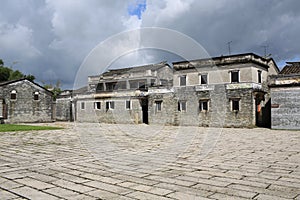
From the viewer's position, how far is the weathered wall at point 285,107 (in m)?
17.5

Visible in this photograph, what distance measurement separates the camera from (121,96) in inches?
1043

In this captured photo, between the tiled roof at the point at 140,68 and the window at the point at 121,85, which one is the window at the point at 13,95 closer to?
the window at the point at 121,85

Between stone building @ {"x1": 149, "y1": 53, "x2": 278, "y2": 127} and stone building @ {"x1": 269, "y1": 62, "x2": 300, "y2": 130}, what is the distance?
142 centimetres

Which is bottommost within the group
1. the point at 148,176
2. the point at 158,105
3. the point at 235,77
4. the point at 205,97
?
the point at 148,176

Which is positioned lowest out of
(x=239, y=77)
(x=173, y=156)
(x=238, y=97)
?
(x=173, y=156)

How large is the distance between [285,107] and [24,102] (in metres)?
21.7

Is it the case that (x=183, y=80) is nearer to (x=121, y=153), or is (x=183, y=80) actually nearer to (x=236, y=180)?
(x=121, y=153)

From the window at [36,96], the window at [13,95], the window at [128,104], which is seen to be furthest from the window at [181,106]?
the window at [13,95]

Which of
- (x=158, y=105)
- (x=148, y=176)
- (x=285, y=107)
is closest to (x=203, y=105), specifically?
(x=158, y=105)

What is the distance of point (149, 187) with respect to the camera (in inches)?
166

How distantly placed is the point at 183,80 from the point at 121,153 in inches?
616

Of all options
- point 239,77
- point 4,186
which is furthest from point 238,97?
point 4,186

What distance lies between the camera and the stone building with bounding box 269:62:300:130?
57.3ft

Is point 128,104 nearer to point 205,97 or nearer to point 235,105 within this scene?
point 205,97
